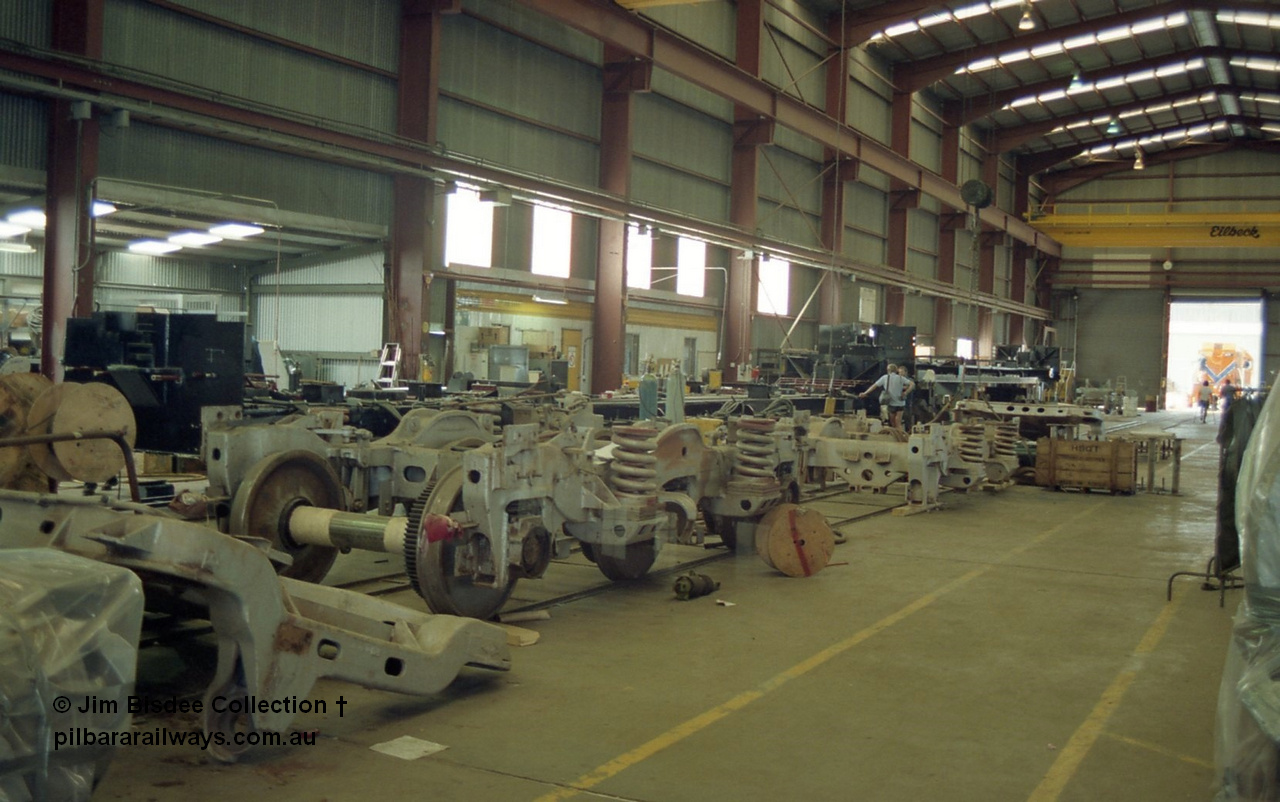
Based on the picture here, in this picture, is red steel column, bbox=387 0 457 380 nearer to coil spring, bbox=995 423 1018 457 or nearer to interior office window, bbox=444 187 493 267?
interior office window, bbox=444 187 493 267

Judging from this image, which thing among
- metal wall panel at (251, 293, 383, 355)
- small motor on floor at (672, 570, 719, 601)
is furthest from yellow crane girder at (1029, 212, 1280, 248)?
small motor on floor at (672, 570, 719, 601)

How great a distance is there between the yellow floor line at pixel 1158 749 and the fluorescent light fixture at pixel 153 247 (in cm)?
1530

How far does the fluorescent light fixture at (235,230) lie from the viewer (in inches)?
560

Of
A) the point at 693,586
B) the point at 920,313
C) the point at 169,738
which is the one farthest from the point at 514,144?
the point at 920,313

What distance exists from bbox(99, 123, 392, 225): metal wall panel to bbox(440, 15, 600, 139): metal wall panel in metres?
2.07

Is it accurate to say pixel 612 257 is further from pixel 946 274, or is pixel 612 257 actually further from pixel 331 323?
pixel 946 274

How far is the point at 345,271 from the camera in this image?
16656 mm

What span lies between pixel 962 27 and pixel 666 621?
74.7 feet

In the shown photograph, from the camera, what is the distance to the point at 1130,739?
397cm

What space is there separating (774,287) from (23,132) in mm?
17408

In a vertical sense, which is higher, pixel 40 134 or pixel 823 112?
pixel 823 112

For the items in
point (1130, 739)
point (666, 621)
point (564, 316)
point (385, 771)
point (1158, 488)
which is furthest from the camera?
point (564, 316)

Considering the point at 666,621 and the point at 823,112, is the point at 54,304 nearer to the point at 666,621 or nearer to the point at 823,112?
the point at 666,621

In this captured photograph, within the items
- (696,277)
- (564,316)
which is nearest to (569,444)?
(564,316)
